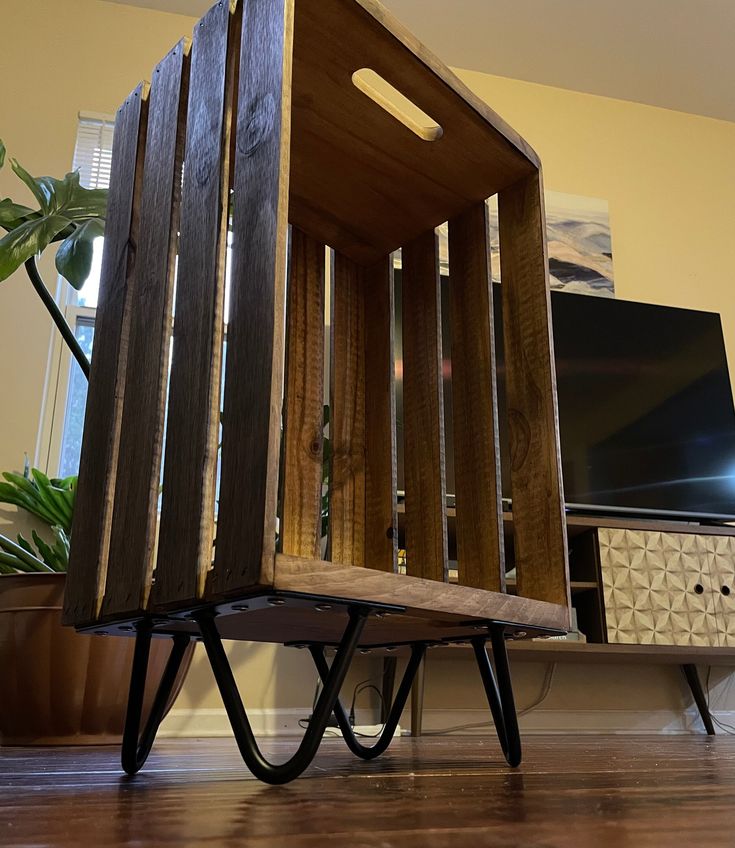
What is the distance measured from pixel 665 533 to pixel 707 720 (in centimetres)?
61

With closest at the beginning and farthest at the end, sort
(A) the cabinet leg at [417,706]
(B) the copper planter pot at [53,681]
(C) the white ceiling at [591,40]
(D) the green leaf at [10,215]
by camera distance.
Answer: (B) the copper planter pot at [53,681], (D) the green leaf at [10,215], (A) the cabinet leg at [417,706], (C) the white ceiling at [591,40]

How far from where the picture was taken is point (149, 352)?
0.71 m

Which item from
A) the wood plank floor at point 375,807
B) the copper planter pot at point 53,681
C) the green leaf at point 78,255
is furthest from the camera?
the green leaf at point 78,255

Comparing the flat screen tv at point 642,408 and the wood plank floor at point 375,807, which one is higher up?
the flat screen tv at point 642,408

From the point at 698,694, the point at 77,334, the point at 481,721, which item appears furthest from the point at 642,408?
the point at 77,334

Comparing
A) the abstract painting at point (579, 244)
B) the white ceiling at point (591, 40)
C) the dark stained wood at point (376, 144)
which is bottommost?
the dark stained wood at point (376, 144)

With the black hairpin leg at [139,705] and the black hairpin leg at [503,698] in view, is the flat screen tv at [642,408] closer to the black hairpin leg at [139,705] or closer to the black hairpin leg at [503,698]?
the black hairpin leg at [503,698]

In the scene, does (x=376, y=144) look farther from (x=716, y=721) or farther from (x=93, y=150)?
(x=716, y=721)

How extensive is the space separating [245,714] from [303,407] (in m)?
0.49

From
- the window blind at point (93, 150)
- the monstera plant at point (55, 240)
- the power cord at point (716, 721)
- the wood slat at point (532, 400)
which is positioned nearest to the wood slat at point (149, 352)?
the wood slat at point (532, 400)

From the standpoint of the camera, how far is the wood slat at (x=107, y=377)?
70cm

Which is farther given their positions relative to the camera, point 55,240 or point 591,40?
point 591,40

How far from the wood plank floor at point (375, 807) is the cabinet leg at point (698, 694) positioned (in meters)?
1.86

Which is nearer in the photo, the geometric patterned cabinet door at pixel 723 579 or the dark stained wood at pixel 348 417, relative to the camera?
the dark stained wood at pixel 348 417
